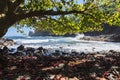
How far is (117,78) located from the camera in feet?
61.7

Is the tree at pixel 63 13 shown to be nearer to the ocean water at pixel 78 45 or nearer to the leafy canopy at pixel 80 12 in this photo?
the leafy canopy at pixel 80 12

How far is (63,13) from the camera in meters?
22.9

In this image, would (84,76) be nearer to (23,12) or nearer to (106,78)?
(106,78)

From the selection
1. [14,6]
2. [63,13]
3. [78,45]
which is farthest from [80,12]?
[78,45]

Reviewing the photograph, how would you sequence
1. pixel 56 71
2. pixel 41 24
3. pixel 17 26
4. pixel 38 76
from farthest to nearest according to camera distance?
pixel 17 26, pixel 41 24, pixel 56 71, pixel 38 76

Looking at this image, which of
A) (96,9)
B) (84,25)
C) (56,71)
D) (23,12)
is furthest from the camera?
(84,25)

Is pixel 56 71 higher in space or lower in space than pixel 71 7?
lower

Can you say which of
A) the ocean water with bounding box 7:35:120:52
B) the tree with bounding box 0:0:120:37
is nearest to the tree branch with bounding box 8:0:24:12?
the tree with bounding box 0:0:120:37

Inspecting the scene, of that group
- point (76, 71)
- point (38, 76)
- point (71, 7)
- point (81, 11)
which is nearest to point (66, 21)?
point (71, 7)

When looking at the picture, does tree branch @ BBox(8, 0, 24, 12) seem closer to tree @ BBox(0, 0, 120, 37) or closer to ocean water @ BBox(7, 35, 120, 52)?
tree @ BBox(0, 0, 120, 37)

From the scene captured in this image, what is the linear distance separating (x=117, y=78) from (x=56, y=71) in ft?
12.2

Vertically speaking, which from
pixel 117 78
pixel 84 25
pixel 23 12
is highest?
pixel 23 12

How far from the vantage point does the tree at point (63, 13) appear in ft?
72.2

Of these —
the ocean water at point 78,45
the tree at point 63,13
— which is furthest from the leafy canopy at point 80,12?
the ocean water at point 78,45
